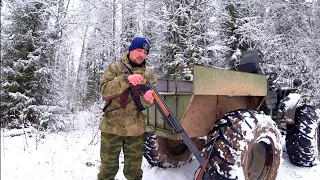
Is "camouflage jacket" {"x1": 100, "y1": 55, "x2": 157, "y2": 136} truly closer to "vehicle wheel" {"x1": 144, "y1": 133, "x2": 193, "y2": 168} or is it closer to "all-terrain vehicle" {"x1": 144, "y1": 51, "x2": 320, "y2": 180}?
"all-terrain vehicle" {"x1": 144, "y1": 51, "x2": 320, "y2": 180}

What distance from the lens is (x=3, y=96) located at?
9484mm

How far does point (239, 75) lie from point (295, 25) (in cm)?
1247

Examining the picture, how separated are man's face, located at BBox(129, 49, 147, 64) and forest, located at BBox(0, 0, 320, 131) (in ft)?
24.2

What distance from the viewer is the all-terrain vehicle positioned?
2.69 m

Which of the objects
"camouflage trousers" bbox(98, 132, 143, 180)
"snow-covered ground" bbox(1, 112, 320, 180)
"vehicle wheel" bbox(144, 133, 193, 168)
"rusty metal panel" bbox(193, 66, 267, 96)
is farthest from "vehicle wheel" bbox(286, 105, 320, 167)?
"camouflage trousers" bbox(98, 132, 143, 180)

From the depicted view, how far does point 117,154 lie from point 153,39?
11.6m

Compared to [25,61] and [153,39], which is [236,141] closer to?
[25,61]

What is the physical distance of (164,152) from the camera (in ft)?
13.3

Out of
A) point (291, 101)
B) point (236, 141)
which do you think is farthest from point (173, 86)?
point (291, 101)

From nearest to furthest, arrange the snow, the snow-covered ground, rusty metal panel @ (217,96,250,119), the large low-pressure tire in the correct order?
the large low-pressure tire → rusty metal panel @ (217,96,250,119) → the snow-covered ground → the snow

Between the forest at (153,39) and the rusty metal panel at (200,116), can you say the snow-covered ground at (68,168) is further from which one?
the forest at (153,39)

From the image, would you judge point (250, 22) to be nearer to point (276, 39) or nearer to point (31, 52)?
point (276, 39)

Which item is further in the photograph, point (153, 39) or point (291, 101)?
point (153, 39)

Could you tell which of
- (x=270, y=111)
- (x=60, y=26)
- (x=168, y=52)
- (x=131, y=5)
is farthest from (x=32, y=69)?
(x=270, y=111)
